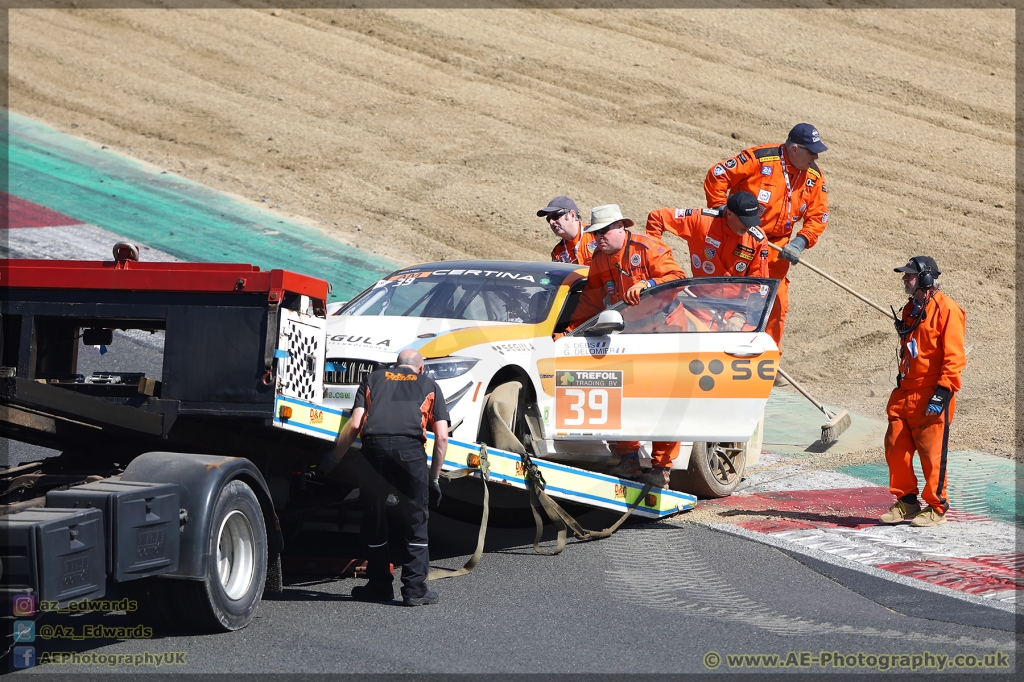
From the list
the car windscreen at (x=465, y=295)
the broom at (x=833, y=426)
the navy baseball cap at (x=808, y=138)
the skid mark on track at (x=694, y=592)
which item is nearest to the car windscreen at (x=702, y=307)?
the car windscreen at (x=465, y=295)

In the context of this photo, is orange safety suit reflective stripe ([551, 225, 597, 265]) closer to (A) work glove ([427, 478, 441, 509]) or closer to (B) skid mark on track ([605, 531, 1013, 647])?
(B) skid mark on track ([605, 531, 1013, 647])

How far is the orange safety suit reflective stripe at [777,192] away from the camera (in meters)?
10.3

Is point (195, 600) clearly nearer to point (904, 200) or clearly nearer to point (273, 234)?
point (273, 234)

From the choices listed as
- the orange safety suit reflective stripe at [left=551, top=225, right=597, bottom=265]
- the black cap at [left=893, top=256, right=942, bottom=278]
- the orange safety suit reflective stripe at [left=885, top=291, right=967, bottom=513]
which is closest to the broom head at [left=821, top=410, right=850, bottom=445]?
the orange safety suit reflective stripe at [left=885, top=291, right=967, bottom=513]

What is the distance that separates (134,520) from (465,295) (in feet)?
12.3

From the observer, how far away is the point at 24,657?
17.8 feet

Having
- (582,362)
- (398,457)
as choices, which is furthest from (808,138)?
(398,457)

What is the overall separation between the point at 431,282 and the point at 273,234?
8728 mm

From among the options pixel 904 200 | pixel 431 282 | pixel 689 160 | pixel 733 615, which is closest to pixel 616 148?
pixel 689 160

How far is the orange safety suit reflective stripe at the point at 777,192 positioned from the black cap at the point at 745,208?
3.14ft

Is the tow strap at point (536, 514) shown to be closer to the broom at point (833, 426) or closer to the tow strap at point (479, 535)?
the tow strap at point (479, 535)

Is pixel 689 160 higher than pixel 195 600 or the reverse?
higher

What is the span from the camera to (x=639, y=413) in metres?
8.03

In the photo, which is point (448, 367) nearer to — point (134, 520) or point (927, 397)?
point (134, 520)
